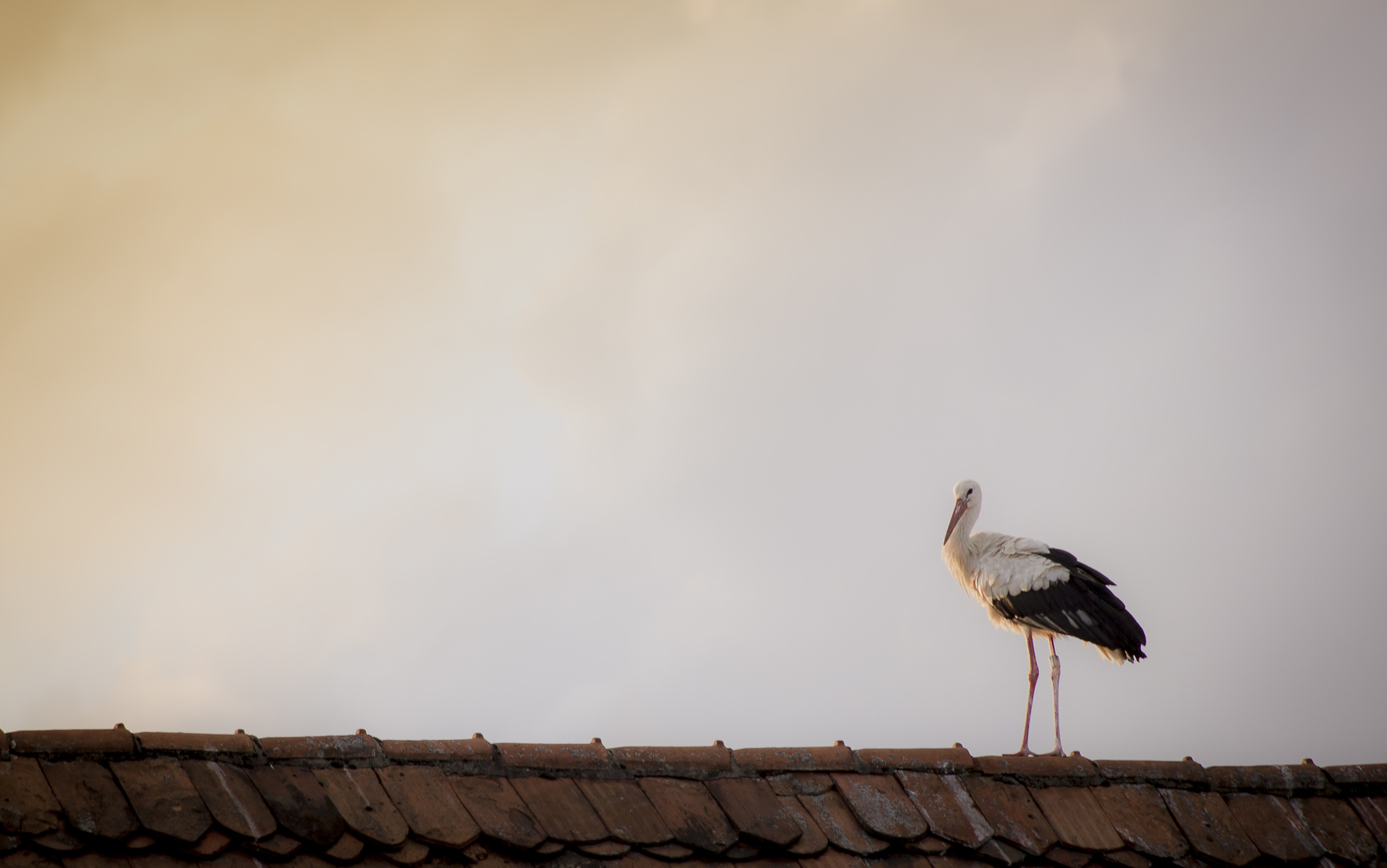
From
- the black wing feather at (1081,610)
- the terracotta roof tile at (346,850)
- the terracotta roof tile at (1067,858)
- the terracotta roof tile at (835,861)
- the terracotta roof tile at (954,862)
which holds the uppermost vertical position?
the black wing feather at (1081,610)

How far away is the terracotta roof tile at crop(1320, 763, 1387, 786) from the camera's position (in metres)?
4.46

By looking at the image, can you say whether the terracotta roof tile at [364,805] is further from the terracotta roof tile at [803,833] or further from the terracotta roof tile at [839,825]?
the terracotta roof tile at [839,825]

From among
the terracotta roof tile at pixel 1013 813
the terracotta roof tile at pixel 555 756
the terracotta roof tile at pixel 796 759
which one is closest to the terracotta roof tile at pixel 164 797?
the terracotta roof tile at pixel 555 756

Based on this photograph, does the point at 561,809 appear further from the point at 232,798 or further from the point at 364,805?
the point at 232,798

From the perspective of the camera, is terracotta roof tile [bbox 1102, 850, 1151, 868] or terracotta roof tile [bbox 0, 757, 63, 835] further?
terracotta roof tile [bbox 1102, 850, 1151, 868]

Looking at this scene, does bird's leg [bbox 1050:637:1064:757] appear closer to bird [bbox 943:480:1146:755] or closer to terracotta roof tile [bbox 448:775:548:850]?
bird [bbox 943:480:1146:755]

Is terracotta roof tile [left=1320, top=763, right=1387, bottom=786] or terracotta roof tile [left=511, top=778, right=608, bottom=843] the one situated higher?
terracotta roof tile [left=511, top=778, right=608, bottom=843]

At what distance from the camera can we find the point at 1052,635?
7.79 metres

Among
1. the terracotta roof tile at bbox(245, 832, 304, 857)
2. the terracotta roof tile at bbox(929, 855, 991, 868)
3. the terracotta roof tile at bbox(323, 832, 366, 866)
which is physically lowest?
the terracotta roof tile at bbox(929, 855, 991, 868)

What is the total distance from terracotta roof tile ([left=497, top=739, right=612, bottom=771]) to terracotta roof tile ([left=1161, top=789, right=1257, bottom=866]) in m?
2.18

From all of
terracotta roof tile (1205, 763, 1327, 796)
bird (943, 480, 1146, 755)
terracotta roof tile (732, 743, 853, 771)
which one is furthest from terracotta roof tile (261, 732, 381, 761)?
bird (943, 480, 1146, 755)

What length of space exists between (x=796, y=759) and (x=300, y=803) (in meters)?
1.67

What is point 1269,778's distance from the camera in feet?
14.4

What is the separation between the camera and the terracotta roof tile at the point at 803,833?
3559mm
